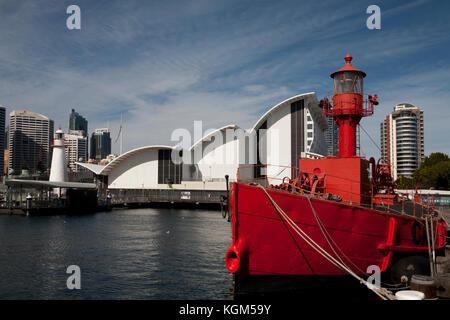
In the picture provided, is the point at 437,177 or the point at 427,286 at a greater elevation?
the point at 437,177

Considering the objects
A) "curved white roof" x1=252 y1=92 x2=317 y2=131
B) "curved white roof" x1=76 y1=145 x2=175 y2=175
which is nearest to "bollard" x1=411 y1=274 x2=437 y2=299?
"curved white roof" x1=252 y1=92 x2=317 y2=131

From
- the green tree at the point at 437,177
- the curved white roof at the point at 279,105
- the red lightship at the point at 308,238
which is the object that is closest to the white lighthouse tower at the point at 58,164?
the curved white roof at the point at 279,105

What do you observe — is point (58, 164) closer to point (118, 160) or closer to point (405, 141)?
point (118, 160)

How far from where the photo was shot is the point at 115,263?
22.6 metres

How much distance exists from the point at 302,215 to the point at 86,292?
415 inches

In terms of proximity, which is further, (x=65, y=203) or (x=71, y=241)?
(x=65, y=203)

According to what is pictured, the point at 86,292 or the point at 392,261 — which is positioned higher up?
the point at 392,261

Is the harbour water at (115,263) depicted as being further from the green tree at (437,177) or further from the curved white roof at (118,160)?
the green tree at (437,177)

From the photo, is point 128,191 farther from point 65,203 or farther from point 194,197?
point 65,203

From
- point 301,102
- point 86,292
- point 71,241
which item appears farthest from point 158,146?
point 86,292

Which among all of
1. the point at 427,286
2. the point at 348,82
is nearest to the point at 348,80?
the point at 348,82
